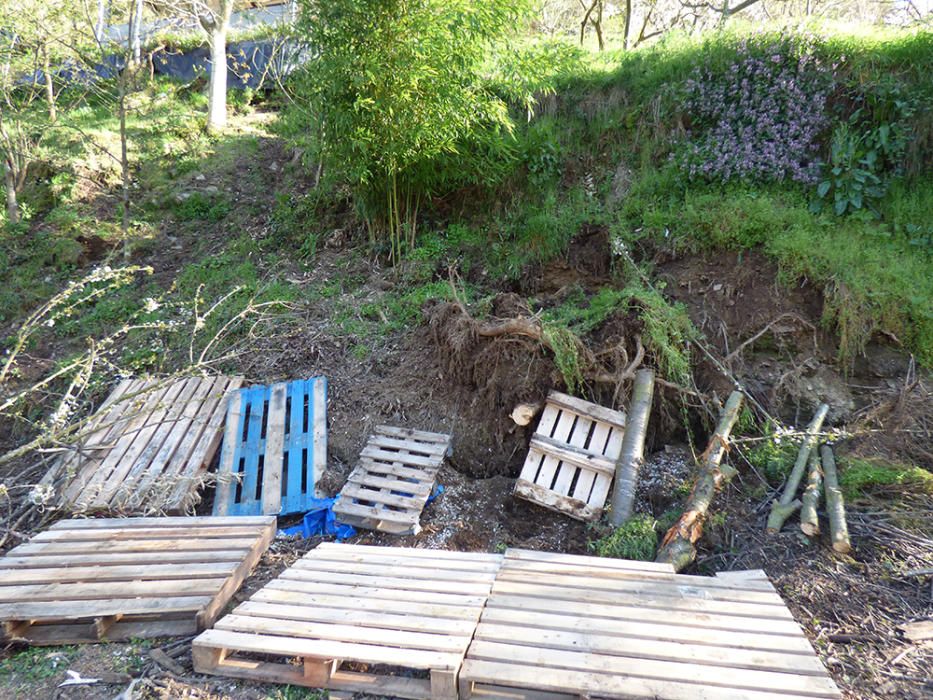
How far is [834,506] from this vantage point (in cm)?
338

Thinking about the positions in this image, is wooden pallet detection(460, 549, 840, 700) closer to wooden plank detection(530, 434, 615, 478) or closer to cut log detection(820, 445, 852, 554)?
cut log detection(820, 445, 852, 554)

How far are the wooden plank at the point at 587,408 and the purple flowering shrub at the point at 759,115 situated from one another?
301cm

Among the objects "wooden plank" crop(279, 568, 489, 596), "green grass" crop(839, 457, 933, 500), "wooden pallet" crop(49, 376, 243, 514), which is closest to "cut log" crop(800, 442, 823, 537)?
"green grass" crop(839, 457, 933, 500)

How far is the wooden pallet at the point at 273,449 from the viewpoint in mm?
4164

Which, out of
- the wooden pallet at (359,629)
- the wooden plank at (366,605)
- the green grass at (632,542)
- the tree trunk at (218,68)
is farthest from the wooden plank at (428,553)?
the tree trunk at (218,68)

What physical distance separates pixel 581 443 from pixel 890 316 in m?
2.62

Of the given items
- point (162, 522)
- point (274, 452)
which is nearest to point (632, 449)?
point (274, 452)

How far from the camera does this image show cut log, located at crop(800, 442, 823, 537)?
3.30 metres

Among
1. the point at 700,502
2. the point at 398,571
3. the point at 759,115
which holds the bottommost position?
the point at 398,571

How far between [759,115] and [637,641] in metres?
5.43

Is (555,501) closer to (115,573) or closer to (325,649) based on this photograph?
(325,649)

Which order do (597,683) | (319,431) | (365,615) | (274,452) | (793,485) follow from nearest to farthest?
(597,683) < (365,615) < (793,485) < (274,452) < (319,431)

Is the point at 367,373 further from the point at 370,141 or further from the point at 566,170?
the point at 566,170

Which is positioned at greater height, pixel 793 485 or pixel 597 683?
pixel 793 485
